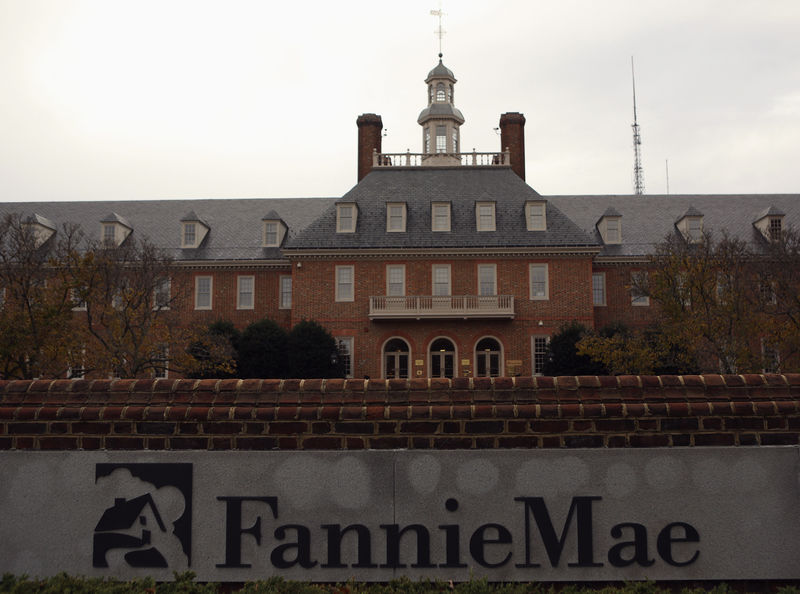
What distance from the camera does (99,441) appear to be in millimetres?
5387

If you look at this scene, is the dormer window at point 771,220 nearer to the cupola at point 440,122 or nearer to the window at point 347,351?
the cupola at point 440,122

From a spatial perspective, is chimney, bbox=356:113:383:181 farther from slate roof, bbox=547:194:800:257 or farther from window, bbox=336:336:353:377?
window, bbox=336:336:353:377

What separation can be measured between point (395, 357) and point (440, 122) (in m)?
17.6

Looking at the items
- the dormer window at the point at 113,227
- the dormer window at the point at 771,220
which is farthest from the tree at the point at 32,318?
the dormer window at the point at 771,220

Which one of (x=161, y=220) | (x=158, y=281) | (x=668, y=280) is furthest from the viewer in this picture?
(x=161, y=220)

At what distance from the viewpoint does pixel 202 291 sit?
129 feet

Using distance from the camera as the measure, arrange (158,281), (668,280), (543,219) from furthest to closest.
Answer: (543,219)
(158,281)
(668,280)

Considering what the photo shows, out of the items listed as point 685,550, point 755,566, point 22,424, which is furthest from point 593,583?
point 22,424

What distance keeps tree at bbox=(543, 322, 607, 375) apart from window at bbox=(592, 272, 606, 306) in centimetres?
533

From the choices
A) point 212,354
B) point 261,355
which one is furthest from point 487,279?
point 212,354

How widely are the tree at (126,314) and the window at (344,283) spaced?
26.5 feet

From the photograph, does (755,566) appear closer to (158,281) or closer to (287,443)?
(287,443)

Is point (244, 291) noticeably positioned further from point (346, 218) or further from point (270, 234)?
point (346, 218)

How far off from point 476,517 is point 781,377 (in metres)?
2.58
